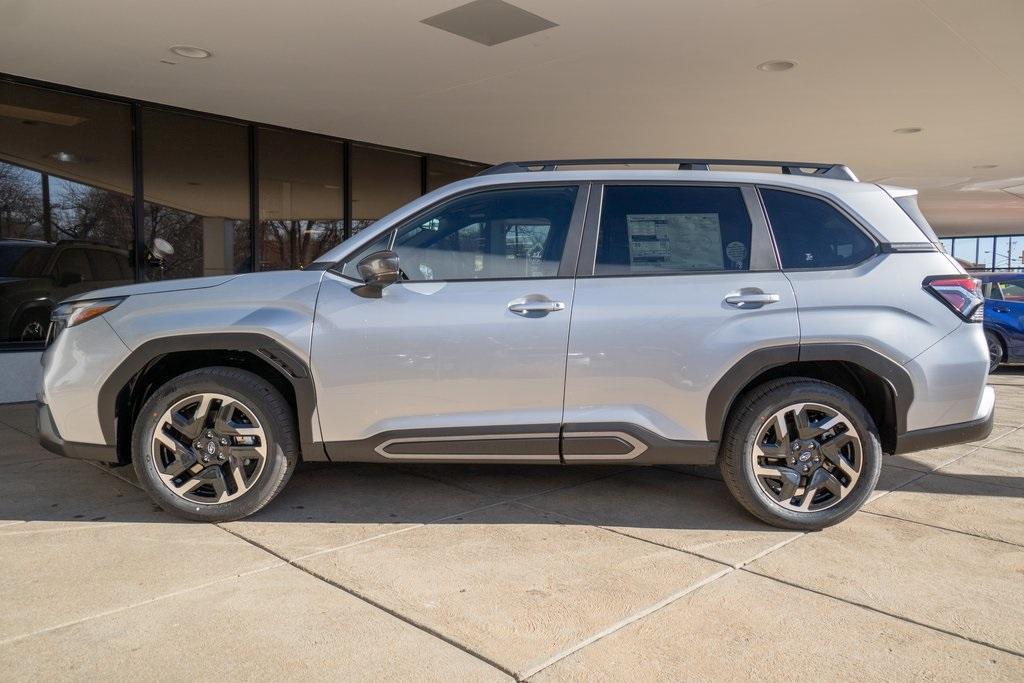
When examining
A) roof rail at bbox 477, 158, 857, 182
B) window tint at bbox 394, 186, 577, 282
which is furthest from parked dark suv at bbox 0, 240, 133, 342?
roof rail at bbox 477, 158, 857, 182

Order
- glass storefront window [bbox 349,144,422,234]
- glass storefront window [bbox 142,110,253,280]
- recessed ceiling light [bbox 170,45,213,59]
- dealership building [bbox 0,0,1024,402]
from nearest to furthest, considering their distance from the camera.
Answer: dealership building [bbox 0,0,1024,402], recessed ceiling light [bbox 170,45,213,59], glass storefront window [bbox 142,110,253,280], glass storefront window [bbox 349,144,422,234]

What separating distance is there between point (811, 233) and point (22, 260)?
26.3 ft

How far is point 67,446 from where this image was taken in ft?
12.5

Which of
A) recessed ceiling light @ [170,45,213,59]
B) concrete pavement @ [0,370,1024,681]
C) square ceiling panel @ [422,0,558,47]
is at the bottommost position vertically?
concrete pavement @ [0,370,1024,681]

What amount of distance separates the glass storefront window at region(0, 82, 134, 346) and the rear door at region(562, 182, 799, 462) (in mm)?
6996

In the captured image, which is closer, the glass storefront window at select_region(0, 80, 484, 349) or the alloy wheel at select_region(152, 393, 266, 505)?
the alloy wheel at select_region(152, 393, 266, 505)

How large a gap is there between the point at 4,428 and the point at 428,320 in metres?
4.86

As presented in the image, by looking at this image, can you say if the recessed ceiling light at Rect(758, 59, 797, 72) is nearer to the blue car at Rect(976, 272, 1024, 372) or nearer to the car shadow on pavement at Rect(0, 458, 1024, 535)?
the car shadow on pavement at Rect(0, 458, 1024, 535)

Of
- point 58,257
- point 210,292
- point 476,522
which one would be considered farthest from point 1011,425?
point 58,257

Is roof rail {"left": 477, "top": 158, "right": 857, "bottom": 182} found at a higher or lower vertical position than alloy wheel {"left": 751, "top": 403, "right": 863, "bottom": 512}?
higher

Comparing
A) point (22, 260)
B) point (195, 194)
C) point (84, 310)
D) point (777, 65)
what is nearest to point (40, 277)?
point (22, 260)

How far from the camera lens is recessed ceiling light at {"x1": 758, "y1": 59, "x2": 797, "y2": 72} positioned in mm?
7320

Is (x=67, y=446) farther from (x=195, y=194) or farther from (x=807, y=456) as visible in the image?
(x=195, y=194)

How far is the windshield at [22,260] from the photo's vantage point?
306 inches
